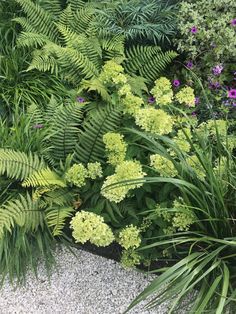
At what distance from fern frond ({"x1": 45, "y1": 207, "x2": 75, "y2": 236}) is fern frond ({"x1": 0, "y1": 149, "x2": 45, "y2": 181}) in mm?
288

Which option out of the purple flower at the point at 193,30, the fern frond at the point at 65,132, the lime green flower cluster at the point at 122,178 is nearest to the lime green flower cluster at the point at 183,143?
the lime green flower cluster at the point at 122,178

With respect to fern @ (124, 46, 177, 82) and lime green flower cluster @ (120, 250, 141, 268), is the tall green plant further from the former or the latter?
fern @ (124, 46, 177, 82)

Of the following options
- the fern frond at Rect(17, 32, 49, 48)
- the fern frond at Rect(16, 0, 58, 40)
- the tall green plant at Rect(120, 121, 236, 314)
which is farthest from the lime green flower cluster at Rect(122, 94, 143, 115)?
the fern frond at Rect(16, 0, 58, 40)

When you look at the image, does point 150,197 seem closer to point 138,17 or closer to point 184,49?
point 184,49

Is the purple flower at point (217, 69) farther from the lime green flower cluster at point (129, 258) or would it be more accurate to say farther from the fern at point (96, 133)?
the lime green flower cluster at point (129, 258)

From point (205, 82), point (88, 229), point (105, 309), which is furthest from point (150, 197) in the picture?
point (205, 82)

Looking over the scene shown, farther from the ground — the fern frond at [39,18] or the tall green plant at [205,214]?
the fern frond at [39,18]

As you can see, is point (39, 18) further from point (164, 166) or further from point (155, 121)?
point (164, 166)

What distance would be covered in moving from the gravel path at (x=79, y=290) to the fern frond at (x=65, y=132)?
28.2 inches

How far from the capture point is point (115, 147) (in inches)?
99.9

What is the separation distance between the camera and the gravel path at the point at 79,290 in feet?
8.62

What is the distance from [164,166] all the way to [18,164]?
36.4 inches

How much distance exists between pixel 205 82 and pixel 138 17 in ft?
2.62

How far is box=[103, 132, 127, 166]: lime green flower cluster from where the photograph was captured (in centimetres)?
254
